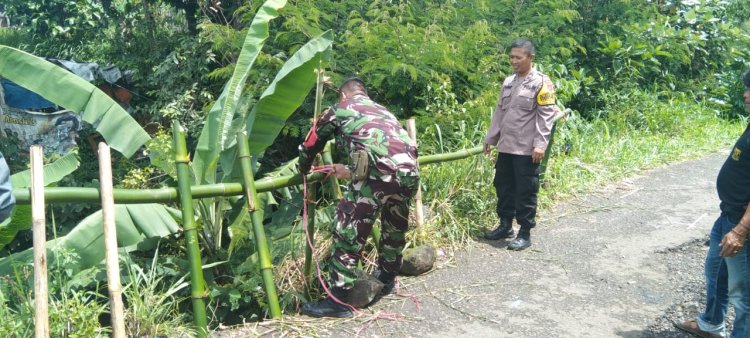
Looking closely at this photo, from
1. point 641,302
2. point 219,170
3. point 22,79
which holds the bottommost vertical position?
point 641,302

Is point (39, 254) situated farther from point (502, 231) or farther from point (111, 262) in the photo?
point (502, 231)

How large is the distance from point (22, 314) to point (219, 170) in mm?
2332

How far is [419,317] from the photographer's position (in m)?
4.55

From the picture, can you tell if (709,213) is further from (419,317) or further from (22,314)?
(22,314)

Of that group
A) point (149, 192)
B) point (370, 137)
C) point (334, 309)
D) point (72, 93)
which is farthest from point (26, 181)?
point (370, 137)

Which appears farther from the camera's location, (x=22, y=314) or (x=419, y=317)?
(x=419, y=317)

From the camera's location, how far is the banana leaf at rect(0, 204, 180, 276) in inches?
167

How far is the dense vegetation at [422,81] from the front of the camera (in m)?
5.03

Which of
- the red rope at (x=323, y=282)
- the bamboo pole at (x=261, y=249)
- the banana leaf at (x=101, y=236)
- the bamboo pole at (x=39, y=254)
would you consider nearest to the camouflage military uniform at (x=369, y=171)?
the red rope at (x=323, y=282)

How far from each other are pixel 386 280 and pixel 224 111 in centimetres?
172

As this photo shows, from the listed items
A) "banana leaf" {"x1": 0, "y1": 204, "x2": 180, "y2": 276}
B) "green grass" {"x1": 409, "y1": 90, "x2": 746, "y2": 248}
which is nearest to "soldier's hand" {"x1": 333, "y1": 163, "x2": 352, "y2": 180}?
"banana leaf" {"x1": 0, "y1": 204, "x2": 180, "y2": 276}

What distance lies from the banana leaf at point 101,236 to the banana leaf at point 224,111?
451mm

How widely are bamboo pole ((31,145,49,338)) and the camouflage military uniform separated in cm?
176

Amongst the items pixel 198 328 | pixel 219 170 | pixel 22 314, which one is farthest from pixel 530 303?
pixel 22 314
